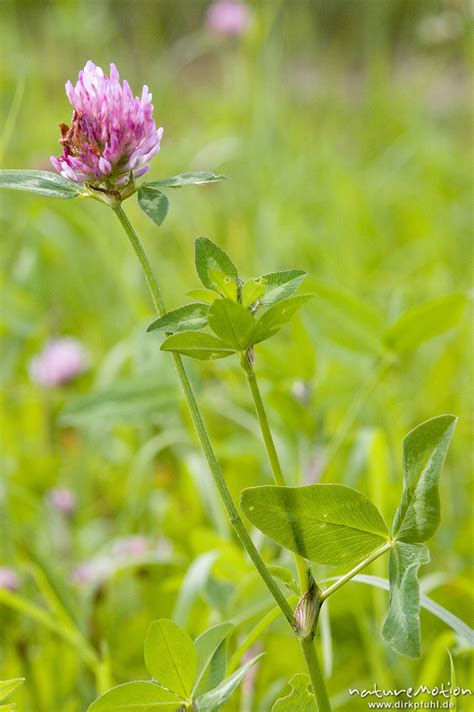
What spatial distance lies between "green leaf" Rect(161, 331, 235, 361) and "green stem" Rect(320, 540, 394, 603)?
11 centimetres

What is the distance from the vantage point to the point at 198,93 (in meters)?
3.61

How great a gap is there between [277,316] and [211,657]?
0.56ft

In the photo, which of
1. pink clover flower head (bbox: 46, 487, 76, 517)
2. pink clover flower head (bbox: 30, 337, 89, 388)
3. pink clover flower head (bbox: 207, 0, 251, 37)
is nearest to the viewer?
pink clover flower head (bbox: 46, 487, 76, 517)

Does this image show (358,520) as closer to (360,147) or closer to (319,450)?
(319,450)

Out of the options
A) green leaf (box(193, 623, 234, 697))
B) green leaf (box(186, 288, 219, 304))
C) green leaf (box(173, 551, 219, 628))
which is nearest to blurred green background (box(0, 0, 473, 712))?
green leaf (box(173, 551, 219, 628))

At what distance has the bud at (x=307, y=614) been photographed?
1.37ft

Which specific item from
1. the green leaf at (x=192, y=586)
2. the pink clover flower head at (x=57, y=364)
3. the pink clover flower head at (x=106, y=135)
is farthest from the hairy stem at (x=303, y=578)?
the pink clover flower head at (x=57, y=364)

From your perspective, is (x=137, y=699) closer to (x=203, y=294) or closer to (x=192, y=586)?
(x=203, y=294)

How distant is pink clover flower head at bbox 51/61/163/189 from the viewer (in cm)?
42

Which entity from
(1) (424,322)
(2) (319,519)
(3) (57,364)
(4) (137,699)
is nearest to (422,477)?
(2) (319,519)

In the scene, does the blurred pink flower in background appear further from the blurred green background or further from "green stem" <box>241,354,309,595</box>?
"green stem" <box>241,354,309,595</box>

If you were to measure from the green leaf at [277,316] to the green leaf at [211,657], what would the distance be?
15cm

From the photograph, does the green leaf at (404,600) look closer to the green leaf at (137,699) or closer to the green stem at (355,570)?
the green stem at (355,570)

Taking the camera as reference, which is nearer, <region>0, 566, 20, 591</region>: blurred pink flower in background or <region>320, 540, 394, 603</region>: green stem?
<region>320, 540, 394, 603</region>: green stem
